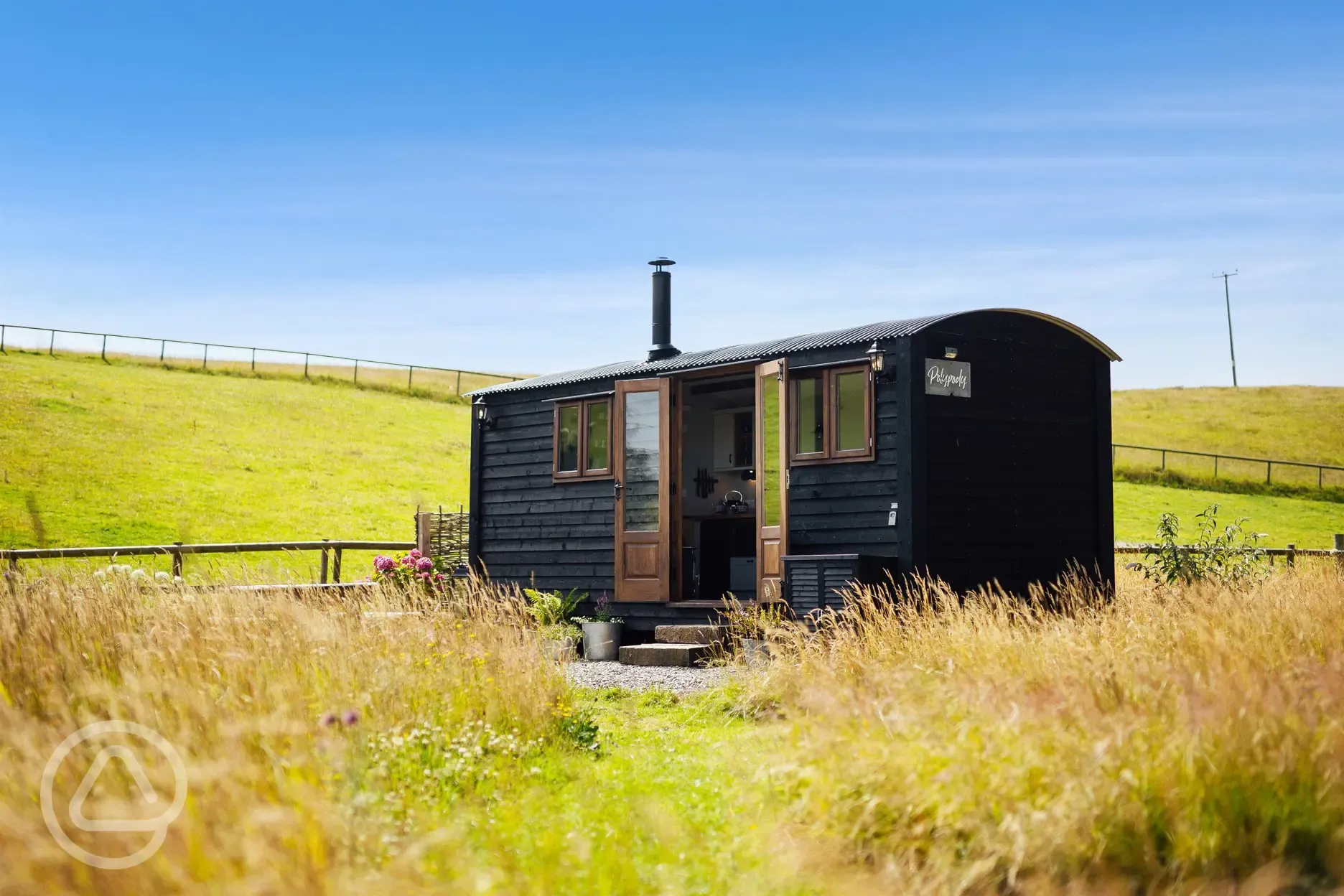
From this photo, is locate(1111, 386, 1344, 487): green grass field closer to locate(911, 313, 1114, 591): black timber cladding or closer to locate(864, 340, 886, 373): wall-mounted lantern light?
locate(911, 313, 1114, 591): black timber cladding

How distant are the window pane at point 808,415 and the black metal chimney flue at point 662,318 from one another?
2.46 meters

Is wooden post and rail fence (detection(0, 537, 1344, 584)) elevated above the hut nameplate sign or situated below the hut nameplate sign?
below

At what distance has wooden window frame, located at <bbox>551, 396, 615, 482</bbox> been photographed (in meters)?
12.8

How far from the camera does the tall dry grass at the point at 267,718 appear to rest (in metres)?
3.09

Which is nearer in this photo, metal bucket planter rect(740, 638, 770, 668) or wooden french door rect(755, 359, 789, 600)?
metal bucket planter rect(740, 638, 770, 668)

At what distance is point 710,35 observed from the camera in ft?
43.9

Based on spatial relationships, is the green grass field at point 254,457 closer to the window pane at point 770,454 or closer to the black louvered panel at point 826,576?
the window pane at point 770,454

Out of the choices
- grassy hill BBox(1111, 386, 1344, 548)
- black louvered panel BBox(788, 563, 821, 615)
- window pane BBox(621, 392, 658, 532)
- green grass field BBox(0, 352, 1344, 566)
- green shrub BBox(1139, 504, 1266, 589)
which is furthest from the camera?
grassy hill BBox(1111, 386, 1344, 548)

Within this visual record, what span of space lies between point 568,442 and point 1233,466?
24.8 metres

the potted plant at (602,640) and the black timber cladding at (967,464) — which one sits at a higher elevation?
the black timber cladding at (967,464)

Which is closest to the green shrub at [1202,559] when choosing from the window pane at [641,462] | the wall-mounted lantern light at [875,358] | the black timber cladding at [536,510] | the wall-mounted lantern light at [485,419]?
the wall-mounted lantern light at [875,358]

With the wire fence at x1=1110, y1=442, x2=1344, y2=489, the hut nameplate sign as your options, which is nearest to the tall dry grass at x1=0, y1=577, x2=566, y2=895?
the hut nameplate sign

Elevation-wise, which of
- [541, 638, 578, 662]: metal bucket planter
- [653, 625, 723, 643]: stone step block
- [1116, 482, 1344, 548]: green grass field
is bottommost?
[541, 638, 578, 662]: metal bucket planter

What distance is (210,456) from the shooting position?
91.8 ft
